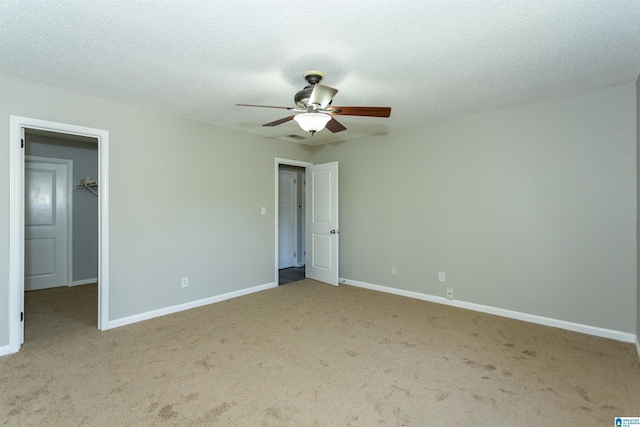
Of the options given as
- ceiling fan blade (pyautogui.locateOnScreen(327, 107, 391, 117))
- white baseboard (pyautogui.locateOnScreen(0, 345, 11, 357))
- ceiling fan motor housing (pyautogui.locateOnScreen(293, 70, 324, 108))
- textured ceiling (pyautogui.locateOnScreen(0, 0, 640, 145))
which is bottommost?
white baseboard (pyautogui.locateOnScreen(0, 345, 11, 357))

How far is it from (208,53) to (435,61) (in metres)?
1.72

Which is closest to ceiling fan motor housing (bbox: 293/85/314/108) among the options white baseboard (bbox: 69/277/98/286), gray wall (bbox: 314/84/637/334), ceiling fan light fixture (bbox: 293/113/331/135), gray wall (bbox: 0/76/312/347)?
ceiling fan light fixture (bbox: 293/113/331/135)

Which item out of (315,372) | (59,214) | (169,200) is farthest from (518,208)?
(59,214)

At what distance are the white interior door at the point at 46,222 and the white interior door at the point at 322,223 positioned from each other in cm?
400

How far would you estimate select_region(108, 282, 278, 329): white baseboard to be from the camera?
3.40 metres

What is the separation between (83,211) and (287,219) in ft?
11.8

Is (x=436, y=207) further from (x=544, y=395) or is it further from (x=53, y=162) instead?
(x=53, y=162)

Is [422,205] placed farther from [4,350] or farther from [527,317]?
[4,350]

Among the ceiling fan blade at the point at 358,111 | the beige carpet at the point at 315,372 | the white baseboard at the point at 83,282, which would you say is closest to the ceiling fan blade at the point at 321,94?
the ceiling fan blade at the point at 358,111

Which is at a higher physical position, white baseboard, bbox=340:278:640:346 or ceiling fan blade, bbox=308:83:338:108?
ceiling fan blade, bbox=308:83:338:108

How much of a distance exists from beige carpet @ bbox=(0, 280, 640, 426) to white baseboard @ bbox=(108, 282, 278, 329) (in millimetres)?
121

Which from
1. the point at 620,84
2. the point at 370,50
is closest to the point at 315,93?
the point at 370,50

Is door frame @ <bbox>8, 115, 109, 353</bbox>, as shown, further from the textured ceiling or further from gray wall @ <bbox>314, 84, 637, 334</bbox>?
gray wall @ <bbox>314, 84, 637, 334</bbox>

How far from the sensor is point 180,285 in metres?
3.91
